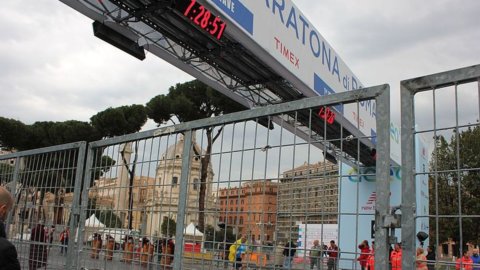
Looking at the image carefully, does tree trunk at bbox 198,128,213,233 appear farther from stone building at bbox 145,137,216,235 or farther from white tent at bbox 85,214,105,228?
white tent at bbox 85,214,105,228

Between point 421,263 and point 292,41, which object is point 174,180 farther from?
point 292,41

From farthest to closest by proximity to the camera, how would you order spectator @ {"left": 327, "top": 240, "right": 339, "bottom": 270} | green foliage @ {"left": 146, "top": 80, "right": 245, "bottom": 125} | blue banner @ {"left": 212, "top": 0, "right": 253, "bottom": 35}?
green foliage @ {"left": 146, "top": 80, "right": 245, "bottom": 125} → blue banner @ {"left": 212, "top": 0, "right": 253, "bottom": 35} → spectator @ {"left": 327, "top": 240, "right": 339, "bottom": 270}

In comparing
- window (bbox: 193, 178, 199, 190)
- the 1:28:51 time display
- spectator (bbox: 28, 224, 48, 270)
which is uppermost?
the 1:28:51 time display

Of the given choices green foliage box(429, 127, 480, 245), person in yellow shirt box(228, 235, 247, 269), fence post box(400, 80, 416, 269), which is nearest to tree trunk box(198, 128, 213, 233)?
person in yellow shirt box(228, 235, 247, 269)

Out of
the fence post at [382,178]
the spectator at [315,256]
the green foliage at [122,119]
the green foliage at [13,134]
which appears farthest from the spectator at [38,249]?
the green foliage at [13,134]

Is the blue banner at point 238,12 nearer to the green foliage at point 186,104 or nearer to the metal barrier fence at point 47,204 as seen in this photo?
the metal barrier fence at point 47,204

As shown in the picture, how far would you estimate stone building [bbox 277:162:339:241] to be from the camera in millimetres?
2959

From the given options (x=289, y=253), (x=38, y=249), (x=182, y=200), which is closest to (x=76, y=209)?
(x=38, y=249)

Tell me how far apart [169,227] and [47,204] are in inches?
91.7

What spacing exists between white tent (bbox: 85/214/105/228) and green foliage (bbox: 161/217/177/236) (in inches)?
41.4

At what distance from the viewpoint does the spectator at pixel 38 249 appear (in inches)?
210

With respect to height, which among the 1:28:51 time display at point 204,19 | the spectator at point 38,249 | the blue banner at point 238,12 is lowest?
the spectator at point 38,249

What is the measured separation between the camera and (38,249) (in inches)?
215

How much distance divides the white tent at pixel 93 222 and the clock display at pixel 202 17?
4111 mm
